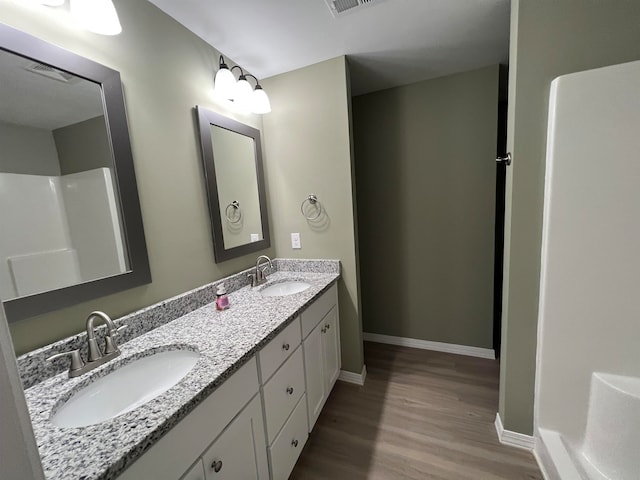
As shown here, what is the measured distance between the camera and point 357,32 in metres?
1.48

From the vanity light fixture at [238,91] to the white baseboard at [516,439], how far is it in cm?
245

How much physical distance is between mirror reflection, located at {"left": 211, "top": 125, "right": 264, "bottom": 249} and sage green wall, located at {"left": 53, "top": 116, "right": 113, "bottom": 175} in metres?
0.57

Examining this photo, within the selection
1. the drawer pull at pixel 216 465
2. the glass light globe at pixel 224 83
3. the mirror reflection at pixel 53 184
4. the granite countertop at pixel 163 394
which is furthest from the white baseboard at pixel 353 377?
the glass light globe at pixel 224 83

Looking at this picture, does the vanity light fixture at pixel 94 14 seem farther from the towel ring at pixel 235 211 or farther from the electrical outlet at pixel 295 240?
the electrical outlet at pixel 295 240

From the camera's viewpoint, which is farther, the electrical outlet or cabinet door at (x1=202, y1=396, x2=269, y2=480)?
the electrical outlet

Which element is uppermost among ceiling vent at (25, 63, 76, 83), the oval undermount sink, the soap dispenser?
ceiling vent at (25, 63, 76, 83)

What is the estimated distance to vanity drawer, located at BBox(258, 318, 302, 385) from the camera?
1.05 m

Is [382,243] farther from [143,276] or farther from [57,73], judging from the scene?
[57,73]

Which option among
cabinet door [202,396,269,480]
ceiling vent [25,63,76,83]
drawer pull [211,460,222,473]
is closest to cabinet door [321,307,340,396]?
cabinet door [202,396,269,480]

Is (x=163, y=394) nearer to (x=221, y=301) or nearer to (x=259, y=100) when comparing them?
(x=221, y=301)

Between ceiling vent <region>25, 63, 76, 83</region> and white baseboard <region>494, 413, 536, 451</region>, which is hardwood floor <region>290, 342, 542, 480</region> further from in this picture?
ceiling vent <region>25, 63, 76, 83</region>

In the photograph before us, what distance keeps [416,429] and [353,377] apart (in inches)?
22.1

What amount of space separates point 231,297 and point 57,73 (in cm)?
121

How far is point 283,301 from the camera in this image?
139 cm
